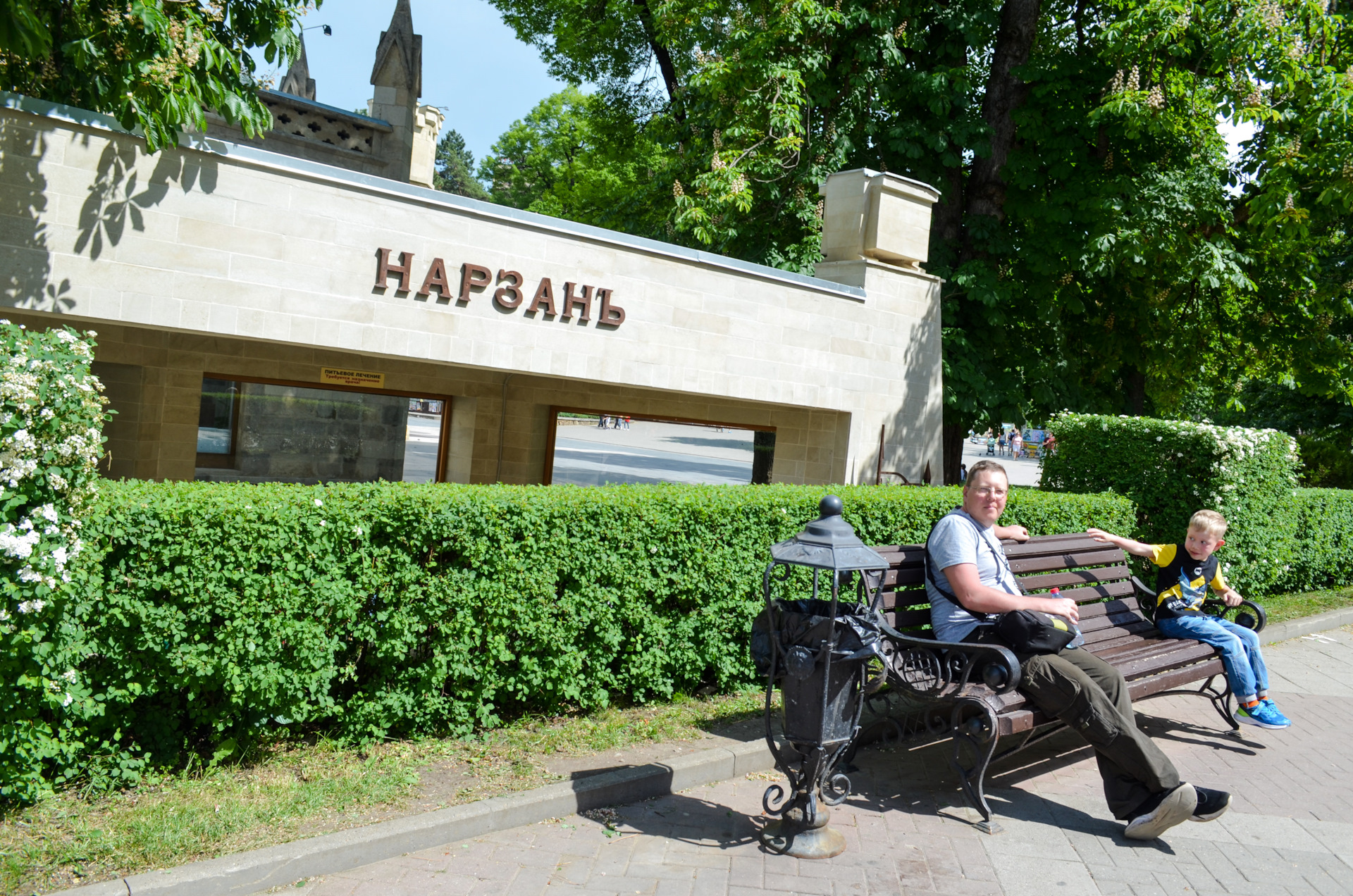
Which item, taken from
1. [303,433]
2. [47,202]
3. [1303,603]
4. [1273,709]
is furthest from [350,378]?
[1303,603]

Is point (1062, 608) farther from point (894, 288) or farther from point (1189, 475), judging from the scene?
point (894, 288)

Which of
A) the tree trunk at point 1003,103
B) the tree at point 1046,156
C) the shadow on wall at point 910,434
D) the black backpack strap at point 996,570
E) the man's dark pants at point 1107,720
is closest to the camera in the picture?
the man's dark pants at point 1107,720

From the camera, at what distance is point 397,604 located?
16.3ft

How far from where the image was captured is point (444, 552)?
203 inches

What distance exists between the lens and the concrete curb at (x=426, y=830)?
3.55 m

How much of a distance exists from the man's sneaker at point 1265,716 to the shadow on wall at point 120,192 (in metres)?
8.23

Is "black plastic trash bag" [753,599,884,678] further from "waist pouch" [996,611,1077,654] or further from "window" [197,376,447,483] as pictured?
"window" [197,376,447,483]

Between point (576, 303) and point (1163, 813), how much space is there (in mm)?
6462

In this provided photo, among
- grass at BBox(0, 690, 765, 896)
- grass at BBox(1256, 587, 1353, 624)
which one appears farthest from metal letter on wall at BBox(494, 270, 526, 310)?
grass at BBox(1256, 587, 1353, 624)

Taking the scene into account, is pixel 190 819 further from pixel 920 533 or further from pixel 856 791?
pixel 920 533

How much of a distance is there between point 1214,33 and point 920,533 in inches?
362

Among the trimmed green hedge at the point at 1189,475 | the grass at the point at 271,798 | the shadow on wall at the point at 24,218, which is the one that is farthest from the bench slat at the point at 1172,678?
the shadow on wall at the point at 24,218

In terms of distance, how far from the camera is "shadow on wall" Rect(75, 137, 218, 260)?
671 cm

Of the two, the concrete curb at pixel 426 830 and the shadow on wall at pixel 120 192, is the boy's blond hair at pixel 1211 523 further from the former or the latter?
the shadow on wall at pixel 120 192
